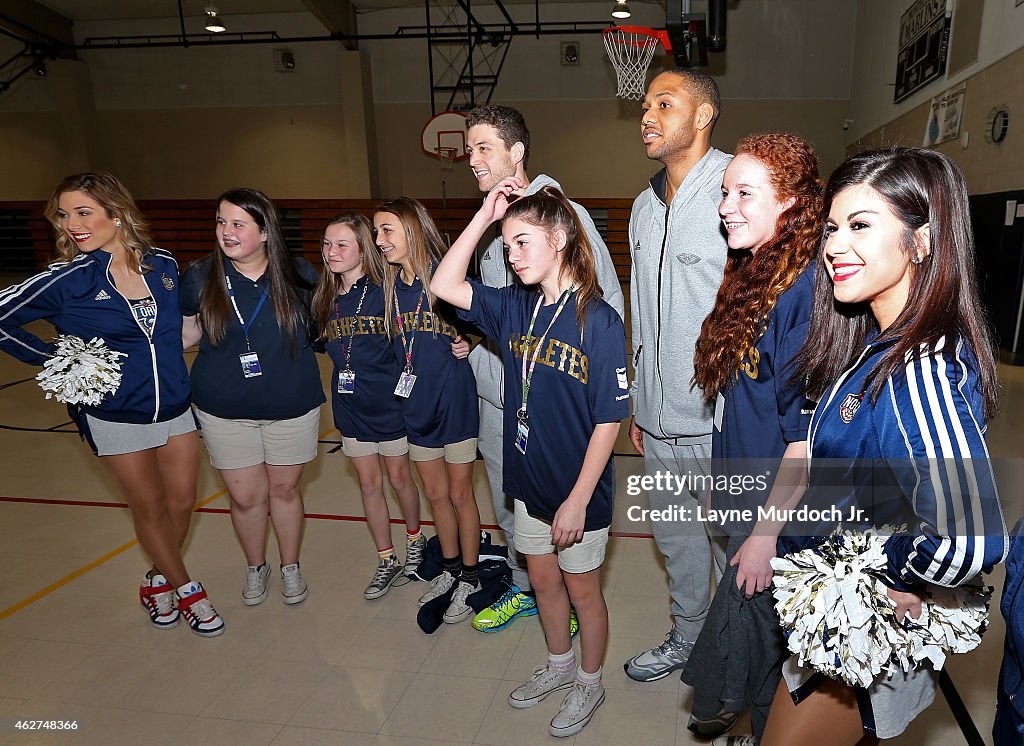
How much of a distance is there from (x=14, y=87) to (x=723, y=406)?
2070 centimetres

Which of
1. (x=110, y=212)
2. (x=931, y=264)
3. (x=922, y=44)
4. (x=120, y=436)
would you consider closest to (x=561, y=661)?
(x=931, y=264)

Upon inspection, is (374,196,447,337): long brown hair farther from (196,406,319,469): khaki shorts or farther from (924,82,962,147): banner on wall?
(924,82,962,147): banner on wall

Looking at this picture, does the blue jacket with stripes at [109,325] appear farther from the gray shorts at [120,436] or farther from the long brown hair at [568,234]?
the long brown hair at [568,234]

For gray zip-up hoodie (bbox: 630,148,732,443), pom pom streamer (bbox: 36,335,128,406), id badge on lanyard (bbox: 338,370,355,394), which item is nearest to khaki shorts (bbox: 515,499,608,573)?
gray zip-up hoodie (bbox: 630,148,732,443)

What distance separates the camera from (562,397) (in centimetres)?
210

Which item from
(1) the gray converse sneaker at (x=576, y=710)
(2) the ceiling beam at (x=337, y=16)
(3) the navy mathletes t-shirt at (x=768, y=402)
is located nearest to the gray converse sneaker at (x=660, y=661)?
(1) the gray converse sneaker at (x=576, y=710)

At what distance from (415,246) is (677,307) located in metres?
1.20

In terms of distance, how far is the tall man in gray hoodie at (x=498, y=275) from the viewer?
251 centimetres

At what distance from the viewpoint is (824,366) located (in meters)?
1.54

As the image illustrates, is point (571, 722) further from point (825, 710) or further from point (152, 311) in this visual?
point (152, 311)

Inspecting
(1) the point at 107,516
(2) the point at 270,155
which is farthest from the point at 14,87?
(1) the point at 107,516

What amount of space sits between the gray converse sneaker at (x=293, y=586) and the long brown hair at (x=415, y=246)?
1268 mm

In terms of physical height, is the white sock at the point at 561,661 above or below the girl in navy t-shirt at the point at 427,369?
below

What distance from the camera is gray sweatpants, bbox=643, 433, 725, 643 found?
7.99 ft
